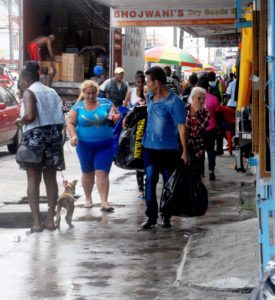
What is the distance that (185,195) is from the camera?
378 inches

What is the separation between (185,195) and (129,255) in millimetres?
1230

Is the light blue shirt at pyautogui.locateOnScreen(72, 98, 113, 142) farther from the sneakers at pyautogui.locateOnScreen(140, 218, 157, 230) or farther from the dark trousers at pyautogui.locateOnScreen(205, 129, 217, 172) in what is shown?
the dark trousers at pyautogui.locateOnScreen(205, 129, 217, 172)

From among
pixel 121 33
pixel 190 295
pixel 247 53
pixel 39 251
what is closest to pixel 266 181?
pixel 190 295

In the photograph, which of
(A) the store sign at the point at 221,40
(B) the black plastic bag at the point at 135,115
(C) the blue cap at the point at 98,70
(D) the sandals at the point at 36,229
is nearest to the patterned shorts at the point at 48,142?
(D) the sandals at the point at 36,229

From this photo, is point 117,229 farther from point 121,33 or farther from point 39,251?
point 121,33

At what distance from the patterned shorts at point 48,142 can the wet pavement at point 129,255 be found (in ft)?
2.50

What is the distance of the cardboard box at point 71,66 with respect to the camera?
1891 centimetres

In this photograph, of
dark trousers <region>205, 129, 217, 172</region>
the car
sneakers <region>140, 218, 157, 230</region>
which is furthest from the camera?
the car

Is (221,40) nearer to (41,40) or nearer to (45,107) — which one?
(41,40)

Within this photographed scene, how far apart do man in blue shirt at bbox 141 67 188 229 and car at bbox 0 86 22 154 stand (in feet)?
28.5

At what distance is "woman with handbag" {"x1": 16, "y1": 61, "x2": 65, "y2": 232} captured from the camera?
9.83 metres

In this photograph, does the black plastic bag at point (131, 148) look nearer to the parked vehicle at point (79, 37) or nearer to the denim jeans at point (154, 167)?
the denim jeans at point (154, 167)

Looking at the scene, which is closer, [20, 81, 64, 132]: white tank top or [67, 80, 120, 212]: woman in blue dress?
[20, 81, 64, 132]: white tank top

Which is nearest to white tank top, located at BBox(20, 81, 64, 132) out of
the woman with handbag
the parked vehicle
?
the woman with handbag
